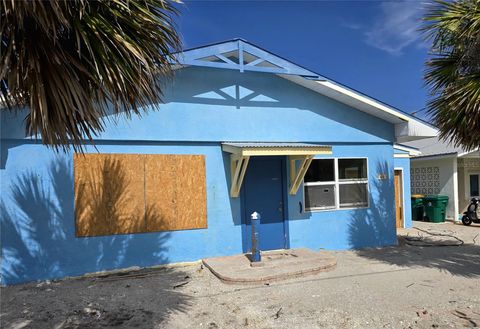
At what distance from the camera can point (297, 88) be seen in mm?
9648

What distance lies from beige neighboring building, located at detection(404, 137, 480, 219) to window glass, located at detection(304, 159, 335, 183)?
898cm

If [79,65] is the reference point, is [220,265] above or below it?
below

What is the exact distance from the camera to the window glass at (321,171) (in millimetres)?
9818

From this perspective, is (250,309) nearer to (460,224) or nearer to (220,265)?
(220,265)

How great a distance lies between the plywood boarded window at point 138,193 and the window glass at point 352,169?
12.0 feet

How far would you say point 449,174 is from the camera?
1680 centimetres

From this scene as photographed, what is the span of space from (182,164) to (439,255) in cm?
638

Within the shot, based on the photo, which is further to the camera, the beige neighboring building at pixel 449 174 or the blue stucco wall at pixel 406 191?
the beige neighboring building at pixel 449 174

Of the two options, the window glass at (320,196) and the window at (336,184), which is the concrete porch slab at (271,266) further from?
the window at (336,184)

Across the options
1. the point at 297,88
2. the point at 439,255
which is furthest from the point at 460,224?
the point at 297,88

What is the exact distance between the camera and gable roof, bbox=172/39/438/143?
8.10 meters

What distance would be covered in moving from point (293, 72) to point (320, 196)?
316cm

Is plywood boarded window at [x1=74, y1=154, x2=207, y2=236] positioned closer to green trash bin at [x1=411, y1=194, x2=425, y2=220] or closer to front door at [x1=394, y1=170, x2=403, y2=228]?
front door at [x1=394, y1=170, x2=403, y2=228]

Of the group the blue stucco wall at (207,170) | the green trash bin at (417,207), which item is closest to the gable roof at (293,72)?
the blue stucco wall at (207,170)
